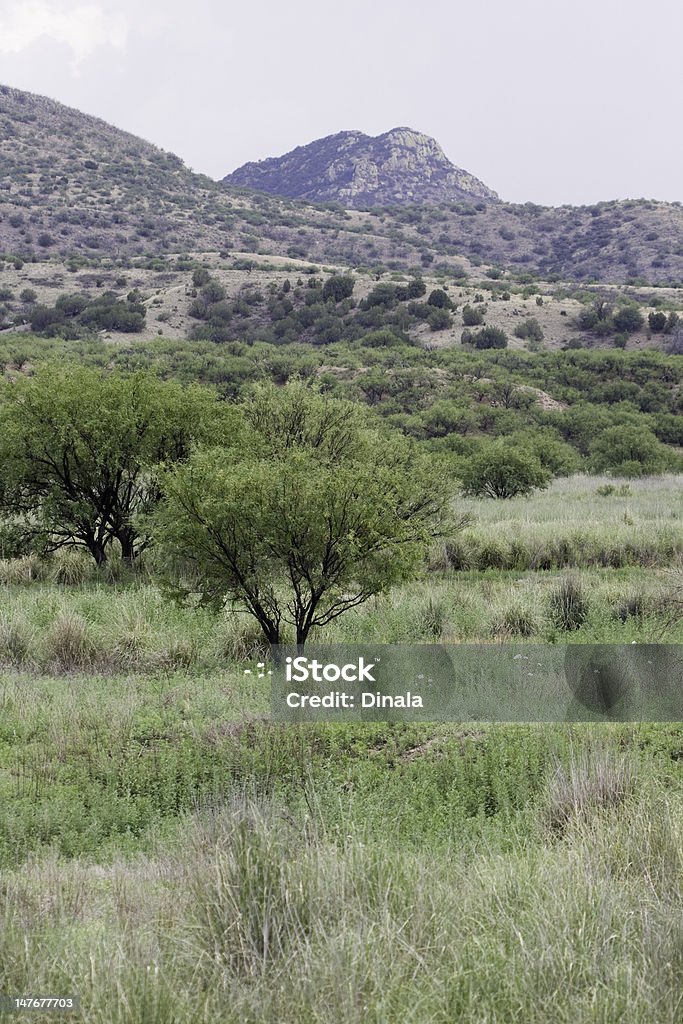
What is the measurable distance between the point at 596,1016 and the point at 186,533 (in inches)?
265

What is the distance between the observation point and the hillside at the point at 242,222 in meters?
84.5

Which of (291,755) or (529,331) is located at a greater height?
(529,331)

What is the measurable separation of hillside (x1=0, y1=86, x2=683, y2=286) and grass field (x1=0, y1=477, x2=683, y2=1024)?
235ft

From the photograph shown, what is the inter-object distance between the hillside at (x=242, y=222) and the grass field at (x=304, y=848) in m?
71.7

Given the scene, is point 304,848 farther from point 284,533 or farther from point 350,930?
point 284,533

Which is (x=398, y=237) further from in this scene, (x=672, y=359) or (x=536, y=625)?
(x=536, y=625)

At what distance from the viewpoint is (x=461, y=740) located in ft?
23.3

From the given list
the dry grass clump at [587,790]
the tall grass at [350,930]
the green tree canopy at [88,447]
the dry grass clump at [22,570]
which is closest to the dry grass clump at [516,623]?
the dry grass clump at [587,790]

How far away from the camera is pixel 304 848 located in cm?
457

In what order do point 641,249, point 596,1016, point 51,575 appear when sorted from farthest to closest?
point 641,249
point 51,575
point 596,1016

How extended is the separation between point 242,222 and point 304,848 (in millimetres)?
98660

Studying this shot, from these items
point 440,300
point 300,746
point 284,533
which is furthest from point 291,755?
point 440,300

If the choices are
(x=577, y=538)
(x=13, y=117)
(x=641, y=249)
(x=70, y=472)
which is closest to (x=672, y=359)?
(x=577, y=538)

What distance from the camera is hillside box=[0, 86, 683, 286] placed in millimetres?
84500
